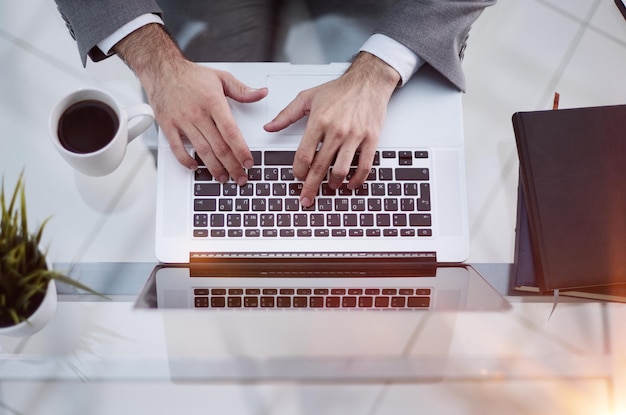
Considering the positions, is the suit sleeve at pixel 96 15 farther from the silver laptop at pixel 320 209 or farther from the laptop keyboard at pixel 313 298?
the laptop keyboard at pixel 313 298

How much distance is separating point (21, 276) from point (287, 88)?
381 millimetres

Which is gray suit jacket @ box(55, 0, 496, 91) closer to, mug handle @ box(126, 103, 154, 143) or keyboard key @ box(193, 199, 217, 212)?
mug handle @ box(126, 103, 154, 143)

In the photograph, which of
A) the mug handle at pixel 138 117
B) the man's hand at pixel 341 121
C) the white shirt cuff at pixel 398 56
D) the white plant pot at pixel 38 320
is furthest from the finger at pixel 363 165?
the white plant pot at pixel 38 320

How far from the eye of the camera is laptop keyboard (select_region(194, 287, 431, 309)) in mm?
653

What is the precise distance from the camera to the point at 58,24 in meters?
0.81

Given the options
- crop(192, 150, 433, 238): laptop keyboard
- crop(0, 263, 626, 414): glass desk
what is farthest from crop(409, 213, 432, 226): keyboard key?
crop(0, 263, 626, 414): glass desk

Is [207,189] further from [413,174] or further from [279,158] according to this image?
[413,174]

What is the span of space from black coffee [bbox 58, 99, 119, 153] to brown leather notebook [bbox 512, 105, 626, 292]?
0.49 metres

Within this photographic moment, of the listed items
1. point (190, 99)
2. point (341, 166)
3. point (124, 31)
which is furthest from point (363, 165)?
point (124, 31)

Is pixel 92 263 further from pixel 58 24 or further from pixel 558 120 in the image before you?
pixel 558 120

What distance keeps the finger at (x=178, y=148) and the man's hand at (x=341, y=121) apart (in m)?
0.10

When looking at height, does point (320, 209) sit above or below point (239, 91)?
below

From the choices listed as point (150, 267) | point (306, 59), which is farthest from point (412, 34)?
point (150, 267)

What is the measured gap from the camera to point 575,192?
0.67m
